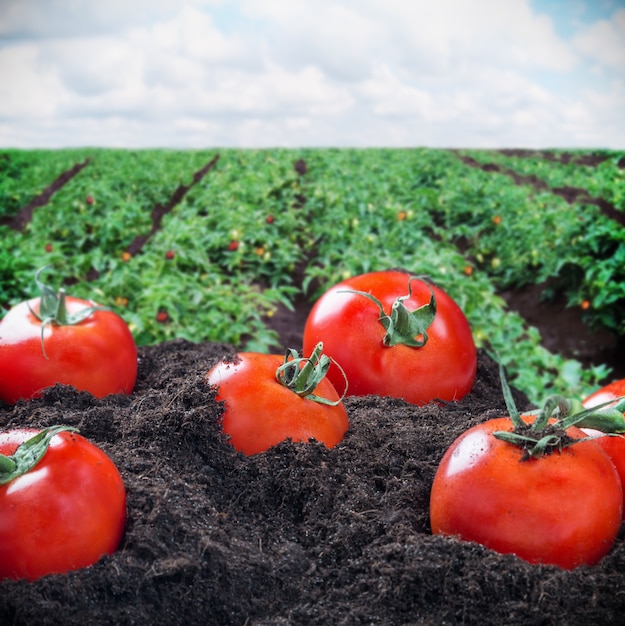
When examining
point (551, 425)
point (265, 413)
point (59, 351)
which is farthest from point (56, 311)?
point (551, 425)

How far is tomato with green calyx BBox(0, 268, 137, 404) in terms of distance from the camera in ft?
7.30

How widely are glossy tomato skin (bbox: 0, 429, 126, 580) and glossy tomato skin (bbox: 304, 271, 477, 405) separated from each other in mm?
1048

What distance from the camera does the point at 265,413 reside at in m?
1.71

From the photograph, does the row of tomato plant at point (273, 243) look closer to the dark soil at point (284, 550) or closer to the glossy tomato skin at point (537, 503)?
the dark soil at point (284, 550)

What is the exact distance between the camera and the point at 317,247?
367 inches

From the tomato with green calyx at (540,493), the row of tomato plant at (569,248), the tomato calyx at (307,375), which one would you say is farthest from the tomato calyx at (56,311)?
the row of tomato plant at (569,248)

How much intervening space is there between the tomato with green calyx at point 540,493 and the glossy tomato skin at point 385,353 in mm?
859

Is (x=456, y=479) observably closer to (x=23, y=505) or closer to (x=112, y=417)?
(x=23, y=505)

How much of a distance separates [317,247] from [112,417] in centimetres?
761

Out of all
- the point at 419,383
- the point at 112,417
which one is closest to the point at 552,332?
the point at 419,383

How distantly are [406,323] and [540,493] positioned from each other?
3.17 ft

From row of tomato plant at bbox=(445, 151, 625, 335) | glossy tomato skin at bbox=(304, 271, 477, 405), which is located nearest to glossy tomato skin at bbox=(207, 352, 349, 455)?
glossy tomato skin at bbox=(304, 271, 477, 405)

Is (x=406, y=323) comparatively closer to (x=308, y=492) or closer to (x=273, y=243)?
(x=308, y=492)

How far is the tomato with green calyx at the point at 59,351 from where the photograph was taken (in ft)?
7.30
